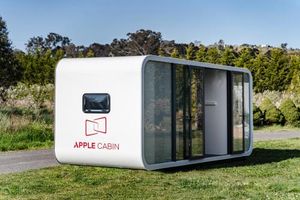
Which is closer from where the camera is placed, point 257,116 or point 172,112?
point 172,112

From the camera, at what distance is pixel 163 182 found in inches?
415

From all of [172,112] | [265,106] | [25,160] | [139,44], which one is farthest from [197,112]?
[139,44]

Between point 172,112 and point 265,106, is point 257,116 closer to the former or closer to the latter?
point 265,106

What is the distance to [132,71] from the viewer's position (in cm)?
1123

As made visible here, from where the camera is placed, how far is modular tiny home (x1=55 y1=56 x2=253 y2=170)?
11.2 meters

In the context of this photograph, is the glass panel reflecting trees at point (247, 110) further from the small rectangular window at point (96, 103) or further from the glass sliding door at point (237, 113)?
the small rectangular window at point (96, 103)

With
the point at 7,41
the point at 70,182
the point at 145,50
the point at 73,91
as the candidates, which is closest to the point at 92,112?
the point at 73,91

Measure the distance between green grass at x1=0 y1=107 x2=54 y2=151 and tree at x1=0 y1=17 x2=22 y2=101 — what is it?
5517 millimetres

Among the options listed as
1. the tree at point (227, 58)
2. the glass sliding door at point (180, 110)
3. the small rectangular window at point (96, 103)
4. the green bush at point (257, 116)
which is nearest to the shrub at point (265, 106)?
the green bush at point (257, 116)

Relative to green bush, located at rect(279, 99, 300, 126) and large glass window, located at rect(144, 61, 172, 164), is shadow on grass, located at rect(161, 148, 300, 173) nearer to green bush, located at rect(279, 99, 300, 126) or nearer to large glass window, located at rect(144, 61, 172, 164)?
large glass window, located at rect(144, 61, 172, 164)

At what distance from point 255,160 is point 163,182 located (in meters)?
4.46

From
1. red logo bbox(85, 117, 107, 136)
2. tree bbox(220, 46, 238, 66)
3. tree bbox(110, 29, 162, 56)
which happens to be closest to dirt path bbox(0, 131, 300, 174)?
red logo bbox(85, 117, 107, 136)

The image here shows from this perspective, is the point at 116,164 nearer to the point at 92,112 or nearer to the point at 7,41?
the point at 92,112

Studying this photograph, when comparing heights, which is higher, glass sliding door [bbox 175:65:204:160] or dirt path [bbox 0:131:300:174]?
glass sliding door [bbox 175:65:204:160]
